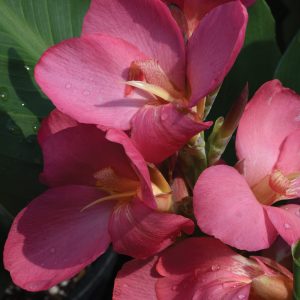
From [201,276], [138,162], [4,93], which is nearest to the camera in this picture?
[138,162]

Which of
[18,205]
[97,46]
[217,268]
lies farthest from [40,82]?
[18,205]

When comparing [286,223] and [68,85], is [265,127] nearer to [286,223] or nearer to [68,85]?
[286,223]

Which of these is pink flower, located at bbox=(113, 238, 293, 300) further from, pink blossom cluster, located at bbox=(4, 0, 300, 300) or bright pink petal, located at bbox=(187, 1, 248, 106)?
bright pink petal, located at bbox=(187, 1, 248, 106)

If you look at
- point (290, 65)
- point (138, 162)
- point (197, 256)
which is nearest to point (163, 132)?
point (138, 162)

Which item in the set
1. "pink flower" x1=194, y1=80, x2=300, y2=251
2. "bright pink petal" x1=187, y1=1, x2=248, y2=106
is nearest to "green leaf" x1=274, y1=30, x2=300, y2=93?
"pink flower" x1=194, y1=80, x2=300, y2=251

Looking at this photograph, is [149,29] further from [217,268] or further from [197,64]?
[217,268]

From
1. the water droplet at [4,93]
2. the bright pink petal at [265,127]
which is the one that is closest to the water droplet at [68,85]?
the bright pink petal at [265,127]
